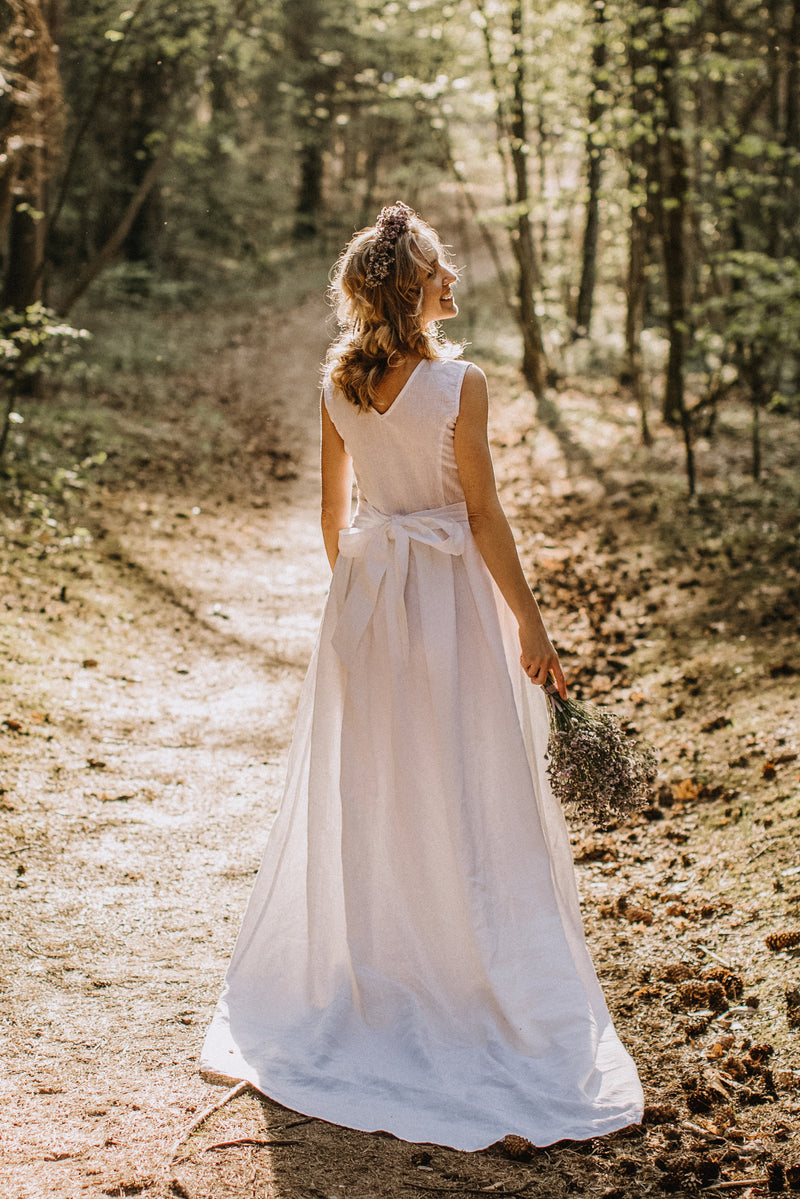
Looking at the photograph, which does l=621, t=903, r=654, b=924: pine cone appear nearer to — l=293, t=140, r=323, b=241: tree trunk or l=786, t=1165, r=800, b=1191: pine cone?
l=786, t=1165, r=800, b=1191: pine cone

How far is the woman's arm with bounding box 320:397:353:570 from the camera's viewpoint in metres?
3.38

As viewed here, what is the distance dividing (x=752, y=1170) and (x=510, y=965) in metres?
0.83

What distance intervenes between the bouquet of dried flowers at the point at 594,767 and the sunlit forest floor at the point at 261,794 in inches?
34.5

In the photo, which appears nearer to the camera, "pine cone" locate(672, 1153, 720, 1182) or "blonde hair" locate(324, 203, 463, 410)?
"pine cone" locate(672, 1153, 720, 1182)

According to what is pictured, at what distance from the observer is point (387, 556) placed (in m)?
3.27

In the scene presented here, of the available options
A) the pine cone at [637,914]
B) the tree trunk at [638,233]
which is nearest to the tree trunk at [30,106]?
the tree trunk at [638,233]

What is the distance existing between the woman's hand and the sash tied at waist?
343 mm

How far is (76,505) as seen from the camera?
9500 mm

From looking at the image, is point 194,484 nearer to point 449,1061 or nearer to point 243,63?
point 449,1061

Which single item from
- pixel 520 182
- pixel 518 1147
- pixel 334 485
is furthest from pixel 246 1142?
pixel 520 182

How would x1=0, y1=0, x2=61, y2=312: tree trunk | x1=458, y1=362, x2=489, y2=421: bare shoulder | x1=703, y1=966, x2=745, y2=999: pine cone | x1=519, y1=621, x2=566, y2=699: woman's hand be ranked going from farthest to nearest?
x1=0, y1=0, x2=61, y2=312: tree trunk → x1=703, y1=966, x2=745, y2=999: pine cone → x1=519, y1=621, x2=566, y2=699: woman's hand → x1=458, y1=362, x2=489, y2=421: bare shoulder

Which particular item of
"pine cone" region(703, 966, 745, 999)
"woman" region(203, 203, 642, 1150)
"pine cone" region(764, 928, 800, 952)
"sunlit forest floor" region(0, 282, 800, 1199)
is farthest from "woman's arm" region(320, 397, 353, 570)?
"pine cone" region(764, 928, 800, 952)

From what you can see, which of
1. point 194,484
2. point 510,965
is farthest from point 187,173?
point 510,965

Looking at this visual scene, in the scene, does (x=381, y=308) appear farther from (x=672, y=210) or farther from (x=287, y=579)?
(x=672, y=210)
